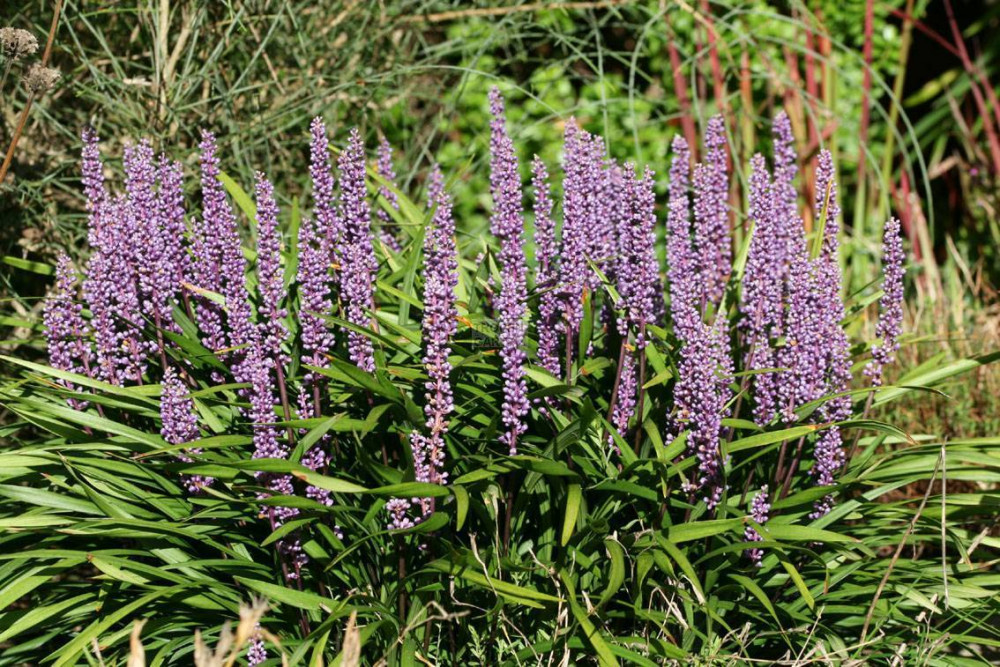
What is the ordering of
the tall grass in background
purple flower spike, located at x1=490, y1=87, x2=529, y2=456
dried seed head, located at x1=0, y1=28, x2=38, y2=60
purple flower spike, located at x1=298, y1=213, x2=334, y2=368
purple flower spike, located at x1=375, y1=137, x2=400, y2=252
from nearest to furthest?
purple flower spike, located at x1=490, y1=87, x2=529, y2=456 < purple flower spike, located at x1=298, y1=213, x2=334, y2=368 < dried seed head, located at x1=0, y1=28, x2=38, y2=60 < purple flower spike, located at x1=375, y1=137, x2=400, y2=252 < the tall grass in background

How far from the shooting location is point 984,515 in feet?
13.5

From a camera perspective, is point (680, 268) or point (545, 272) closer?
point (680, 268)

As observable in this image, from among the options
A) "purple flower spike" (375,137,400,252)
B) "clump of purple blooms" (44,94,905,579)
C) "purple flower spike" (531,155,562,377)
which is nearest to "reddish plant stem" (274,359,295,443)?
"clump of purple blooms" (44,94,905,579)

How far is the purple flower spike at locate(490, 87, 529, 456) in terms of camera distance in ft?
10.1

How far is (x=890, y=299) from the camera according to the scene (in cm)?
347

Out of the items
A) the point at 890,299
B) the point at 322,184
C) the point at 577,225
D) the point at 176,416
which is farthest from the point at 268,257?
the point at 890,299

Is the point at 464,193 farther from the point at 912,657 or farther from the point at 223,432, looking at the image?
the point at 912,657

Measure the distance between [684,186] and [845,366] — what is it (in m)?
0.85

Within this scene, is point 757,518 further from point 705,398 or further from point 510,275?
point 510,275

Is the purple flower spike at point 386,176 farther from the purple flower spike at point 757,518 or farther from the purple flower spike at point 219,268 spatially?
the purple flower spike at point 757,518

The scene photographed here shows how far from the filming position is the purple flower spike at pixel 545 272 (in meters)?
3.30

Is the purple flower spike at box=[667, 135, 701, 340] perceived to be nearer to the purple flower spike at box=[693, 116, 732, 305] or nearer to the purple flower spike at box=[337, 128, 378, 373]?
the purple flower spike at box=[693, 116, 732, 305]

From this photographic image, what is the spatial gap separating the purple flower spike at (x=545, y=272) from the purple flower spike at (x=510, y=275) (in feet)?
0.19

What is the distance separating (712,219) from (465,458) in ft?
3.99
